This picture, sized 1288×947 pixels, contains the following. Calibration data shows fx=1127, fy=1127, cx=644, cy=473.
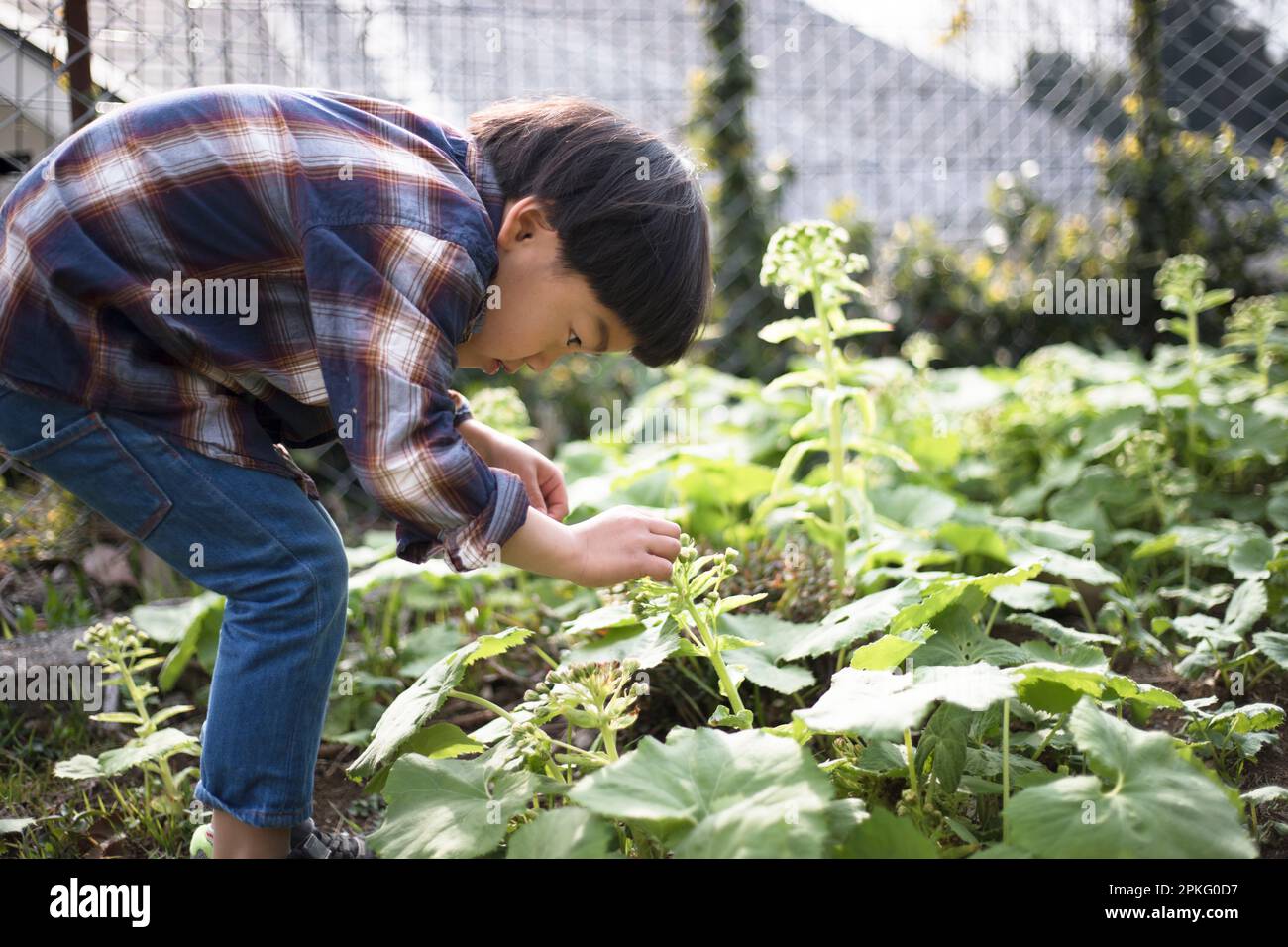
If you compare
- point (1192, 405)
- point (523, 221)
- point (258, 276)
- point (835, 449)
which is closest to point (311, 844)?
point (258, 276)

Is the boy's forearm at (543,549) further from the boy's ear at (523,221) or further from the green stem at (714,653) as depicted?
the boy's ear at (523,221)

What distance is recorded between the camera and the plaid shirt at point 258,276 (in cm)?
120

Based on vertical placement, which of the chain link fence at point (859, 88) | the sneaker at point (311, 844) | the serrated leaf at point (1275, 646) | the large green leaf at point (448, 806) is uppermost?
the chain link fence at point (859, 88)

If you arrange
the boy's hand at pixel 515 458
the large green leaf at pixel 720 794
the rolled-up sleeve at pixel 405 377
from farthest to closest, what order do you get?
1. the boy's hand at pixel 515 458
2. the rolled-up sleeve at pixel 405 377
3. the large green leaf at pixel 720 794

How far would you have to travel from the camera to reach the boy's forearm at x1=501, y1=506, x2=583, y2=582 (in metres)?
1.25

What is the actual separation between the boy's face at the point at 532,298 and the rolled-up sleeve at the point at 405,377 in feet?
0.39

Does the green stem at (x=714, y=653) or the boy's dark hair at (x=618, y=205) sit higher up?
the boy's dark hair at (x=618, y=205)

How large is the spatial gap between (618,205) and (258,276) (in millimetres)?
436

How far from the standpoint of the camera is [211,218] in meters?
1.30

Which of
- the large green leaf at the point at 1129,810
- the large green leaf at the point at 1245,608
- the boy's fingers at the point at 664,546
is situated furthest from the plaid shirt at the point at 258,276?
the large green leaf at the point at 1245,608

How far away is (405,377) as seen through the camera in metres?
1.17

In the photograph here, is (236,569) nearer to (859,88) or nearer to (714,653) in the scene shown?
(714,653)
